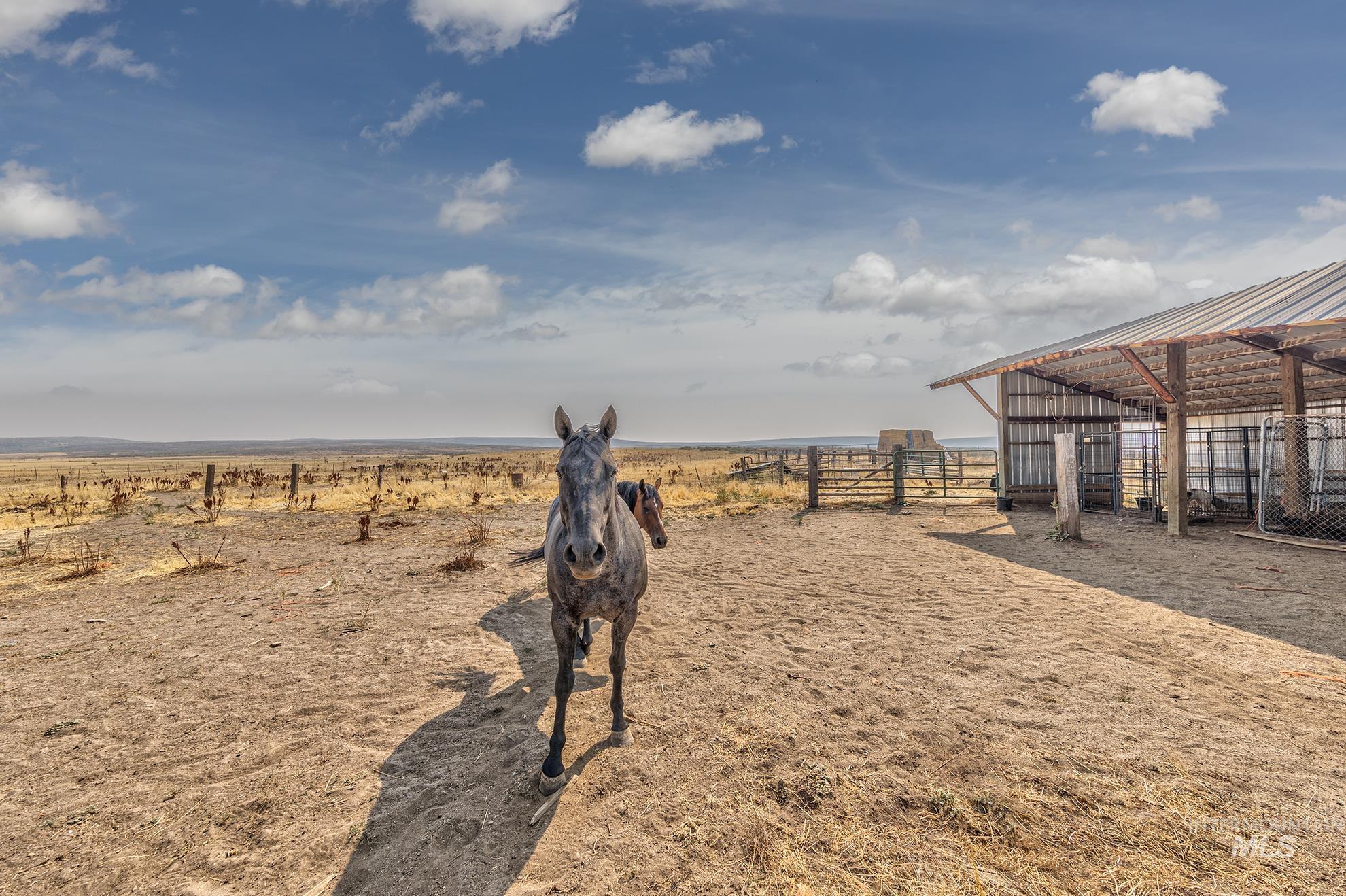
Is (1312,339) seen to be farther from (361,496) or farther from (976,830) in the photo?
Result: (361,496)

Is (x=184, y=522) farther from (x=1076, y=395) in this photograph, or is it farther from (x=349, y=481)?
(x=1076, y=395)

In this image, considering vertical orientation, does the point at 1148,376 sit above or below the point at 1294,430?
above

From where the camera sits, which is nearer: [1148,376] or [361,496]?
[1148,376]

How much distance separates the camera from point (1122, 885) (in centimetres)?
267

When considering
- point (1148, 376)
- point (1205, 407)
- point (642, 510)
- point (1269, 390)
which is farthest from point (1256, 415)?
point (642, 510)

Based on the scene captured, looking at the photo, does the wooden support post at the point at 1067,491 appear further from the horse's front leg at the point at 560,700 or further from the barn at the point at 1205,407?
the horse's front leg at the point at 560,700

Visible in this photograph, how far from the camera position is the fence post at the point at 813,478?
59.3ft

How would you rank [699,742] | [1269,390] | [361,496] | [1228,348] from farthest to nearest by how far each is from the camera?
[361,496], [1269,390], [1228,348], [699,742]

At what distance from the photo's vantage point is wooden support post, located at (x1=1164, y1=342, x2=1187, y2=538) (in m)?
11.9

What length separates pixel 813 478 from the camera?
1841 cm

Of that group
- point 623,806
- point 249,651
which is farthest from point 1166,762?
point 249,651

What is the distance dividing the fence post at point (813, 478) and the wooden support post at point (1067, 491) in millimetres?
7004

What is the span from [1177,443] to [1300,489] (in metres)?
2.62

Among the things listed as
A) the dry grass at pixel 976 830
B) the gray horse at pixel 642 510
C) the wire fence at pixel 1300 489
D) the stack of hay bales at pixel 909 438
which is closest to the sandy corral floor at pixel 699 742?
the dry grass at pixel 976 830
